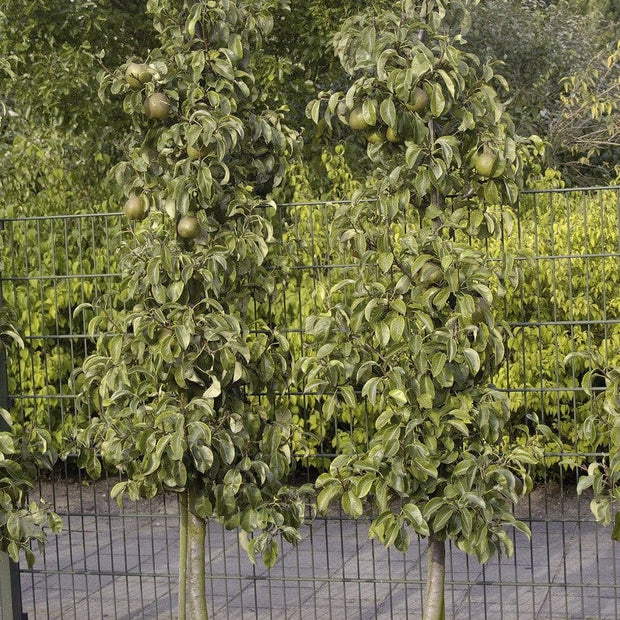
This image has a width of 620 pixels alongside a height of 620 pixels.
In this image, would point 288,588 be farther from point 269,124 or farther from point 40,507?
point 269,124

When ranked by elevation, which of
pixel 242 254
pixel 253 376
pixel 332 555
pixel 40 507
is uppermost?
pixel 242 254

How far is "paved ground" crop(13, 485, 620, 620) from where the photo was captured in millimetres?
5219

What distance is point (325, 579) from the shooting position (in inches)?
191

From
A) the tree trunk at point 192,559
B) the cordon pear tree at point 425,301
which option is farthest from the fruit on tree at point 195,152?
the tree trunk at point 192,559

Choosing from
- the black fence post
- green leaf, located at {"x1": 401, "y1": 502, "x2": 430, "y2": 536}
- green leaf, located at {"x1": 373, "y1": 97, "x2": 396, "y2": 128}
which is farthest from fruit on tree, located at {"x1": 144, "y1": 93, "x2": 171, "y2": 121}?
green leaf, located at {"x1": 401, "y1": 502, "x2": 430, "y2": 536}

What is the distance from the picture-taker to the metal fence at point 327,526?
17.8 ft

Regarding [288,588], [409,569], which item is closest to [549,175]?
[409,569]

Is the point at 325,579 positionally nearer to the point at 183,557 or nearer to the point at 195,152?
the point at 183,557

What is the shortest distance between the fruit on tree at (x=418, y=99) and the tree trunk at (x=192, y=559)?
1.79 metres

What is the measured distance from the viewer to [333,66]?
34.9ft

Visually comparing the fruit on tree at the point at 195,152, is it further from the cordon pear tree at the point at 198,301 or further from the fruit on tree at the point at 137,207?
the fruit on tree at the point at 137,207

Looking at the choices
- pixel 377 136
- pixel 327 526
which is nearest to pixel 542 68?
pixel 327 526

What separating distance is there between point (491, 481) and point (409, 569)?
2.28 metres

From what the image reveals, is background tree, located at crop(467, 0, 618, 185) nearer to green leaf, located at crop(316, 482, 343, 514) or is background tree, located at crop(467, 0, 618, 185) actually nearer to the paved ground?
the paved ground
